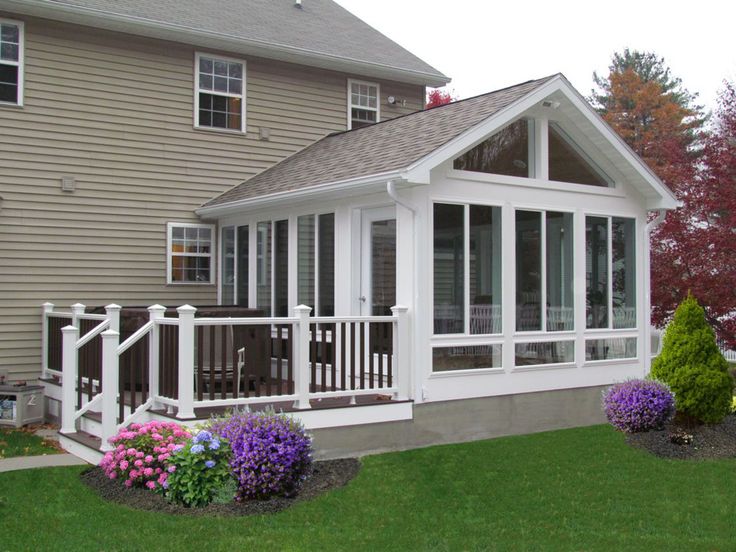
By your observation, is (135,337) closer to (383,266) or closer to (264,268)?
(383,266)

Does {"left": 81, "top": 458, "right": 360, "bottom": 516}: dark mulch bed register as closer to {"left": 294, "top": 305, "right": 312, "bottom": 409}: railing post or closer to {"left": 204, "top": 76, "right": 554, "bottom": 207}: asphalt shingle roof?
{"left": 294, "top": 305, "right": 312, "bottom": 409}: railing post

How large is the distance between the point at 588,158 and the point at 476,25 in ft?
62.0

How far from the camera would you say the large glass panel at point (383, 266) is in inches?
369

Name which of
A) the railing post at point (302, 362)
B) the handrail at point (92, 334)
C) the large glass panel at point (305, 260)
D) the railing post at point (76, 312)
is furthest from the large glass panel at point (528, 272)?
the railing post at point (76, 312)

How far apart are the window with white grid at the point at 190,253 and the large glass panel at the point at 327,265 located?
2.88 m

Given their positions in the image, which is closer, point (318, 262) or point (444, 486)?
point (444, 486)

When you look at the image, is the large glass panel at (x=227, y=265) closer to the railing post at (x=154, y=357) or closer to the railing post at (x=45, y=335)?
the railing post at (x=45, y=335)

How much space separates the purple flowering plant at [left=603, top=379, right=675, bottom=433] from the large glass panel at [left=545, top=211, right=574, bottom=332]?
1201 mm

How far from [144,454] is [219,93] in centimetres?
711

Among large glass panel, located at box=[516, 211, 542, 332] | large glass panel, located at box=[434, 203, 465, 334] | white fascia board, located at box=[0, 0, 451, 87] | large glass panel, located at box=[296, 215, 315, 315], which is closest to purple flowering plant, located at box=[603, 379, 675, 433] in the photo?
large glass panel, located at box=[516, 211, 542, 332]

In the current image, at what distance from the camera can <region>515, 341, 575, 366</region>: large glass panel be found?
9.80 metres

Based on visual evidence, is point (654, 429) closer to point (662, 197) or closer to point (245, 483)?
point (662, 197)

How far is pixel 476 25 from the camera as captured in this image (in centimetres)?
2817

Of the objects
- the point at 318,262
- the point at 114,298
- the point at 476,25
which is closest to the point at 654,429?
the point at 318,262
